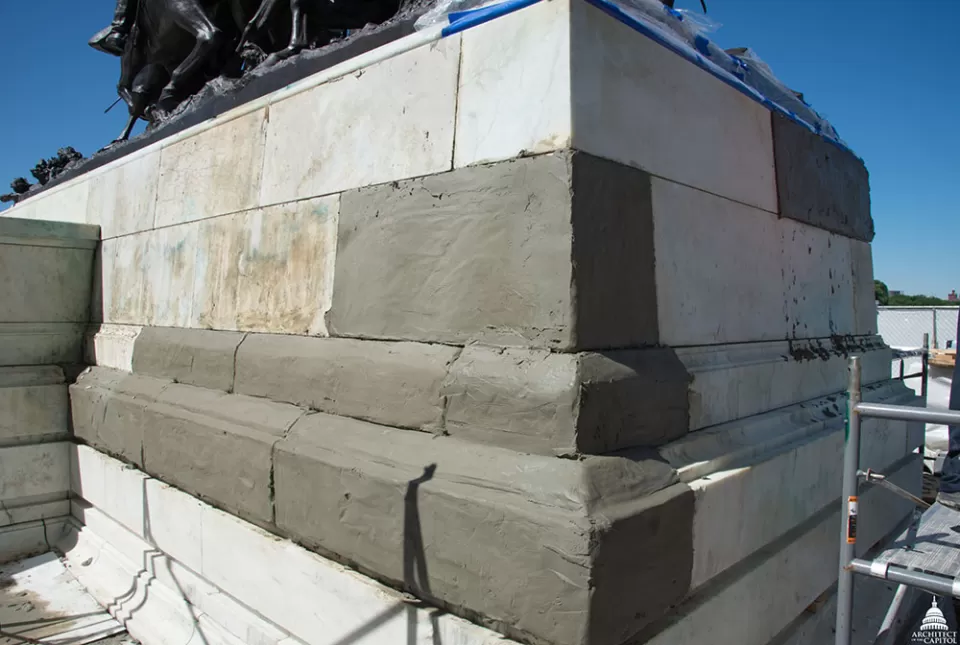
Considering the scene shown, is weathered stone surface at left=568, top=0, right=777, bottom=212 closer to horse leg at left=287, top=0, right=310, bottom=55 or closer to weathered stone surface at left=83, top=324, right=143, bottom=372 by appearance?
horse leg at left=287, top=0, right=310, bottom=55

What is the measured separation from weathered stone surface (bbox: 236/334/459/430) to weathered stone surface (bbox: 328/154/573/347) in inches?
3.5

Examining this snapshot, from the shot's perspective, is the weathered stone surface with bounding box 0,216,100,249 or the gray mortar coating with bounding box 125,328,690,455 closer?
the gray mortar coating with bounding box 125,328,690,455

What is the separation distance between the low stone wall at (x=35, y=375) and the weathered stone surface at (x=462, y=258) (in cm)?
341

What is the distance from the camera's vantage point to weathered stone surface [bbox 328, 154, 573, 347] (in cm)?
205

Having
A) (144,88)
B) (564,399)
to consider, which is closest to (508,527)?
(564,399)

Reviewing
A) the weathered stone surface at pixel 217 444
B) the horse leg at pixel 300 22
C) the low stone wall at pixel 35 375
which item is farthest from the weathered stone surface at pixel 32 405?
the horse leg at pixel 300 22

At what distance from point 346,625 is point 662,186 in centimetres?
212

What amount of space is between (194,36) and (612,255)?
17.3ft

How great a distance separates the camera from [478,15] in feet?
7.87

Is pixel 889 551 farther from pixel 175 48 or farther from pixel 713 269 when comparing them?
pixel 175 48

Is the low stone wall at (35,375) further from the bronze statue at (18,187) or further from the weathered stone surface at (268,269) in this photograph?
the bronze statue at (18,187)

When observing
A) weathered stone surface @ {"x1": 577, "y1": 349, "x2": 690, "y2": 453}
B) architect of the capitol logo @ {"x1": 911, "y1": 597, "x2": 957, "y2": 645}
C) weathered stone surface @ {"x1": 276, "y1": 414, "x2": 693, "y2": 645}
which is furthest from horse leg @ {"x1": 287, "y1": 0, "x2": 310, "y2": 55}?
architect of the capitol logo @ {"x1": 911, "y1": 597, "x2": 957, "y2": 645}

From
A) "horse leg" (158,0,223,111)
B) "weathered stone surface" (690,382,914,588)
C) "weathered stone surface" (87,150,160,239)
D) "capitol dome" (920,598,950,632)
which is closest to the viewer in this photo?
"weathered stone surface" (690,382,914,588)

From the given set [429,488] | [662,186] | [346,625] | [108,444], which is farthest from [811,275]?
[108,444]
